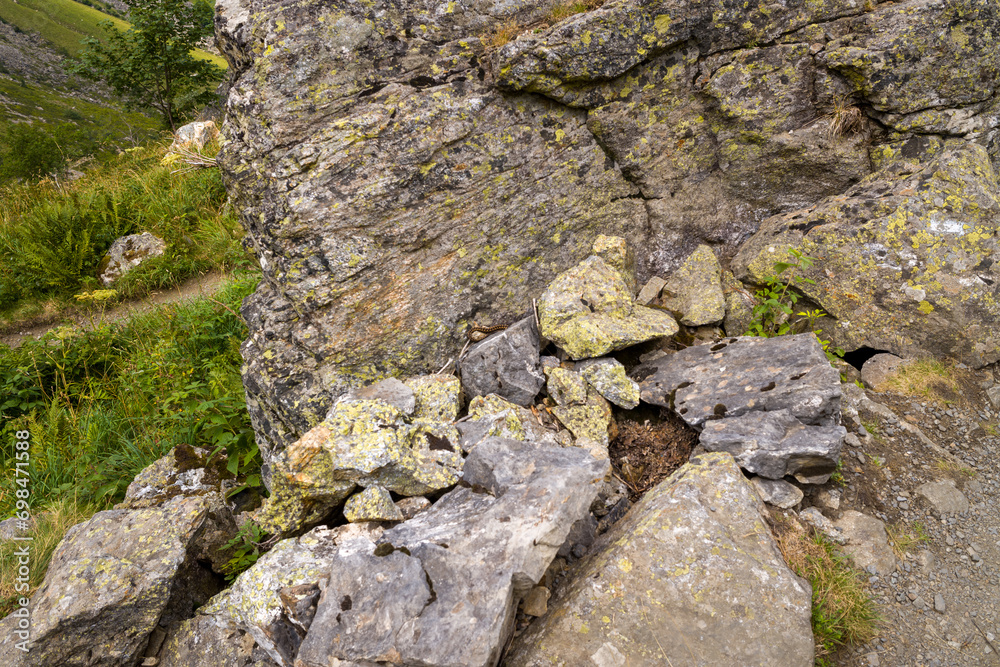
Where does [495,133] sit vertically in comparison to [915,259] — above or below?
above

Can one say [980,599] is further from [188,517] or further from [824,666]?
[188,517]

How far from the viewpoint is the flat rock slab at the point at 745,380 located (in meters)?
4.24

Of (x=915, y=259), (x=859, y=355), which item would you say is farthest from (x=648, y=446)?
(x=915, y=259)

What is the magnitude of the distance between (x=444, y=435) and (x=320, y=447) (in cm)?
98

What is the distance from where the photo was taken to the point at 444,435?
14.1ft

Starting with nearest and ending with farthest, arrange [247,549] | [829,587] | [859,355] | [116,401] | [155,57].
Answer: [829,587] < [247,549] < [859,355] < [116,401] < [155,57]

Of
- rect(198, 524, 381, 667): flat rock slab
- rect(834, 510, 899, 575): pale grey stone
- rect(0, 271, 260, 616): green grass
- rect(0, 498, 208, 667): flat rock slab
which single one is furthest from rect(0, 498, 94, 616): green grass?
rect(834, 510, 899, 575): pale grey stone

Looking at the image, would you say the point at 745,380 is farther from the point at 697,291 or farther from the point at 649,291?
the point at 649,291

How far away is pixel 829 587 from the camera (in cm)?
349

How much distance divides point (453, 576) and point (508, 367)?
2.21 metres

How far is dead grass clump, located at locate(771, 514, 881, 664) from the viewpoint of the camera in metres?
3.32

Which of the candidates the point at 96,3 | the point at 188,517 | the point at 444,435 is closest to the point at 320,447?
the point at 444,435

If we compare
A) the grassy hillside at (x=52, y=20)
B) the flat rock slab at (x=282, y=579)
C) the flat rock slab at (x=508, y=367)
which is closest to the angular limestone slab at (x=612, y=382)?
the flat rock slab at (x=508, y=367)

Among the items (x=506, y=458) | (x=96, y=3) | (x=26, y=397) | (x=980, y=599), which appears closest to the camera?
(x=980, y=599)
